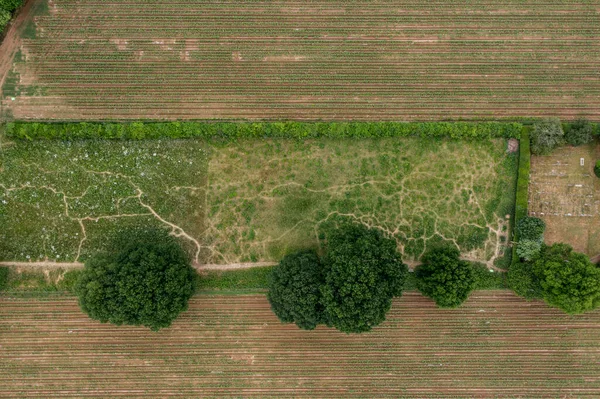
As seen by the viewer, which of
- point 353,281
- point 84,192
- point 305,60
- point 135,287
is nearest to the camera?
point 353,281

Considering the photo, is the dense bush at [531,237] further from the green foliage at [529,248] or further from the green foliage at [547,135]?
the green foliage at [547,135]

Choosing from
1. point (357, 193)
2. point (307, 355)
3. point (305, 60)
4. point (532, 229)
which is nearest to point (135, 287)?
point (307, 355)

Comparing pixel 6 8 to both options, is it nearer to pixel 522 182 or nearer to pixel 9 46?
pixel 9 46

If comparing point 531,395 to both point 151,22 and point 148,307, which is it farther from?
point 151,22

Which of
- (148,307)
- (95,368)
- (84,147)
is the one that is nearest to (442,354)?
(148,307)

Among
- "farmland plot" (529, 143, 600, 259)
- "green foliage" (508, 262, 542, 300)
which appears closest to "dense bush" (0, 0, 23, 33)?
"farmland plot" (529, 143, 600, 259)

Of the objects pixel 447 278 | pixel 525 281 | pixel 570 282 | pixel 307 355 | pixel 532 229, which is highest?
pixel 532 229

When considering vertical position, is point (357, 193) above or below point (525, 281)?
above
